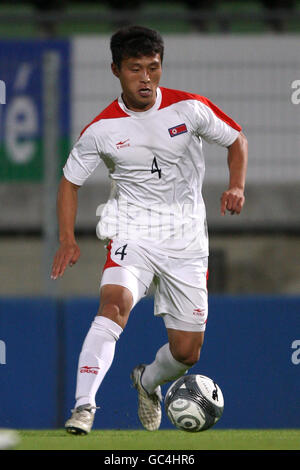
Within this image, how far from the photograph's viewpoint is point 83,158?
564 cm

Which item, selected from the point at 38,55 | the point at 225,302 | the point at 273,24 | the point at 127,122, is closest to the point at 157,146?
the point at 127,122

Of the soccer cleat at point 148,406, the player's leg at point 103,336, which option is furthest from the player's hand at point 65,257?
the soccer cleat at point 148,406

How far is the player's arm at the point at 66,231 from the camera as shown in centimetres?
538

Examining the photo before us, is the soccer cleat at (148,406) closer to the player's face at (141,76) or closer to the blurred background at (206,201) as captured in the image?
the blurred background at (206,201)

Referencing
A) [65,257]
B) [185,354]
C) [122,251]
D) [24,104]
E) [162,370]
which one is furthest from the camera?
[24,104]

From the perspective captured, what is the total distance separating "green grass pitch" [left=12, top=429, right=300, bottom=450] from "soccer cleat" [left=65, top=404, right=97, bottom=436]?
0.21ft

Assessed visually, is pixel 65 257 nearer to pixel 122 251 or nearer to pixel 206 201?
pixel 122 251

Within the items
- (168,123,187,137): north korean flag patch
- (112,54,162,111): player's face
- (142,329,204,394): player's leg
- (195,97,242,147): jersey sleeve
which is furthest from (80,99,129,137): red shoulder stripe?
(142,329,204,394): player's leg

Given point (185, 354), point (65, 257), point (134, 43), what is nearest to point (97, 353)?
point (65, 257)

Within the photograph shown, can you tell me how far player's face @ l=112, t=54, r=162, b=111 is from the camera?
5.48m

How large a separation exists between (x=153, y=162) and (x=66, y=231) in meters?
0.55

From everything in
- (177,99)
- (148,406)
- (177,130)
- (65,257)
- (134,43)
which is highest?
(134,43)
